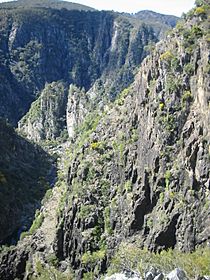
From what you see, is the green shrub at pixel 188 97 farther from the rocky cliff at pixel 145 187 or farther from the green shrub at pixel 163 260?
the green shrub at pixel 163 260

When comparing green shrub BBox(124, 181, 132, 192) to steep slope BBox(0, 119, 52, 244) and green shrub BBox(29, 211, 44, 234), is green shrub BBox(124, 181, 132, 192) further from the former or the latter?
steep slope BBox(0, 119, 52, 244)

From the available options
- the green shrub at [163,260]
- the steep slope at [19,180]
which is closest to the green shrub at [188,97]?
the green shrub at [163,260]

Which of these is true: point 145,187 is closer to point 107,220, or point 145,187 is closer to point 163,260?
point 107,220

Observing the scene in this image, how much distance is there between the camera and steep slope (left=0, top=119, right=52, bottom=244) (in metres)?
106

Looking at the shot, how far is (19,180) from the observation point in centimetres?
11950

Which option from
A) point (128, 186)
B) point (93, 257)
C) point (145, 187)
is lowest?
point (93, 257)

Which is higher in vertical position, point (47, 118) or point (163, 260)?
→ point (163, 260)

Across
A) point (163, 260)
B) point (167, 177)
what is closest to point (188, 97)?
point (167, 177)

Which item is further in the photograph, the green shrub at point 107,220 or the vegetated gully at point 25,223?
the vegetated gully at point 25,223

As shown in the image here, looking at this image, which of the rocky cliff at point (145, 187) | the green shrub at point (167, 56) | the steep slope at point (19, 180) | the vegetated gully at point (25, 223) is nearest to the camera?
the rocky cliff at point (145, 187)

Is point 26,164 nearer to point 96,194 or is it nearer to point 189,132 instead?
point 96,194

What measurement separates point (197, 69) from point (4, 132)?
73096 mm

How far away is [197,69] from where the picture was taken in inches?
2889

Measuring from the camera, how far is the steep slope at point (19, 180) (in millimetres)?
105625
